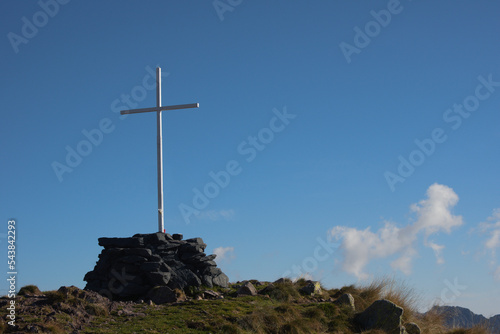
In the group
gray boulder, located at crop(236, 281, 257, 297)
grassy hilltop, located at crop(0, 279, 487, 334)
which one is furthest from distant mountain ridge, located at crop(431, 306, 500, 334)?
gray boulder, located at crop(236, 281, 257, 297)

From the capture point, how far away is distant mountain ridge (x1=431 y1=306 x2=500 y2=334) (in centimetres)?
2245

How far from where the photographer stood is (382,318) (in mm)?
20016

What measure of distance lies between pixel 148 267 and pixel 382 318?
363 inches

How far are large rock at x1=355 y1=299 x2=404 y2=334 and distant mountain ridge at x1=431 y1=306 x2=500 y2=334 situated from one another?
14.7ft

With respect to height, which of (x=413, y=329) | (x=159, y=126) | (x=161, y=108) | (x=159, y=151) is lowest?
(x=413, y=329)

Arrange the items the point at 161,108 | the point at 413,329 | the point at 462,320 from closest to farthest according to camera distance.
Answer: the point at 413,329 → the point at 462,320 → the point at 161,108

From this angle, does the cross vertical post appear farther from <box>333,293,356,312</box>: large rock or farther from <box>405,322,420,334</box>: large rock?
<box>405,322,420,334</box>: large rock

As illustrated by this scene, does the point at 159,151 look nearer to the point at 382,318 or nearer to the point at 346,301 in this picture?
the point at 346,301

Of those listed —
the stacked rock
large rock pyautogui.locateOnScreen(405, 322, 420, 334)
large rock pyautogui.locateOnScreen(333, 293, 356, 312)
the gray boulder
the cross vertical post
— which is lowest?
large rock pyautogui.locateOnScreen(405, 322, 420, 334)

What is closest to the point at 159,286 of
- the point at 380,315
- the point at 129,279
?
the point at 129,279

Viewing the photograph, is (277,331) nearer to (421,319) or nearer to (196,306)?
(196,306)

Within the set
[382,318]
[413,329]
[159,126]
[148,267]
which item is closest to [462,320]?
[413,329]

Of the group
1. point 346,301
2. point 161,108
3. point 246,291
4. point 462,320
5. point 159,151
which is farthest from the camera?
point 161,108

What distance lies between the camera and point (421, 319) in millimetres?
23750
